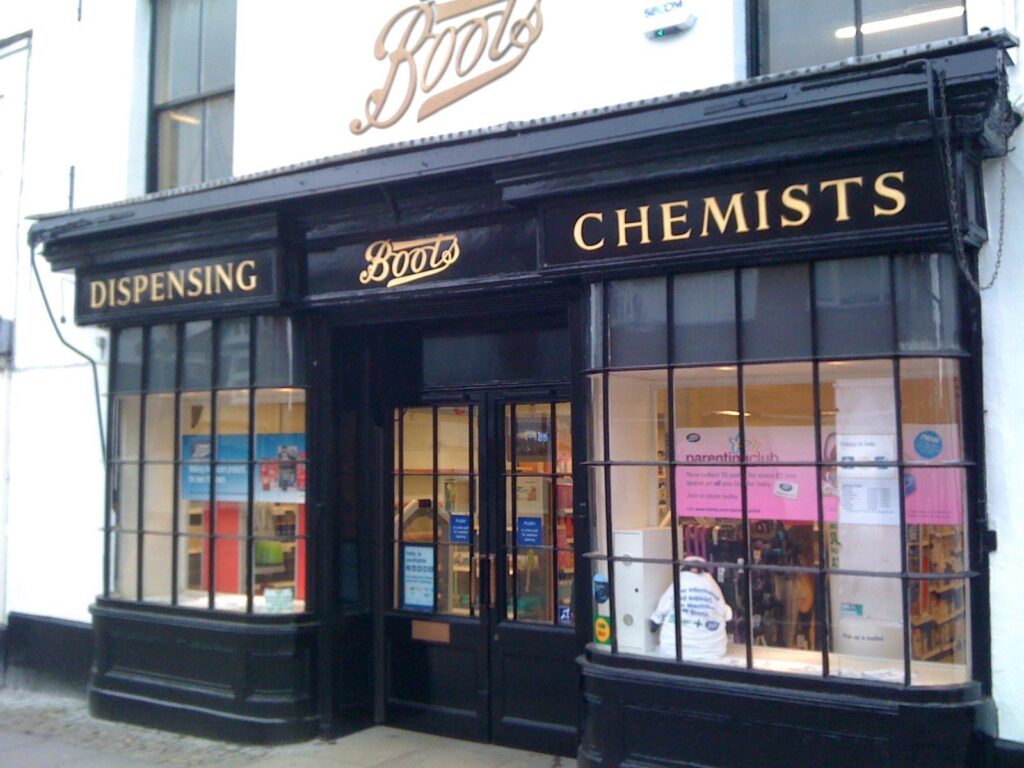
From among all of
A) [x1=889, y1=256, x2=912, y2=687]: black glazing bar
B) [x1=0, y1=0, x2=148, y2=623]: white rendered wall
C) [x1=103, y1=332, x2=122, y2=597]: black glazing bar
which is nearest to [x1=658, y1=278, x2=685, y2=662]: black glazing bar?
[x1=889, y1=256, x2=912, y2=687]: black glazing bar

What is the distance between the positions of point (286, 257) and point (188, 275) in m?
0.98

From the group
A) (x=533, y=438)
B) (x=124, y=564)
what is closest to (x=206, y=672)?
(x=124, y=564)

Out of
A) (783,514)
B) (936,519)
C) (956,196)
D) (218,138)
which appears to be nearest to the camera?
(956,196)

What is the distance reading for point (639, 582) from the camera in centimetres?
612

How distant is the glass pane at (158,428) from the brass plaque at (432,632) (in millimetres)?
2511

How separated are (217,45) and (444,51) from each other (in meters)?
2.55

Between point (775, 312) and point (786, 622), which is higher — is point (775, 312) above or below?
above

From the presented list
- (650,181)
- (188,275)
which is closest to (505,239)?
(650,181)

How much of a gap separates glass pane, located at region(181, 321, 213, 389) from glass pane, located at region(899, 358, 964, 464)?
519 cm

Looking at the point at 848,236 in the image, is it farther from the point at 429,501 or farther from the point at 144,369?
the point at 144,369

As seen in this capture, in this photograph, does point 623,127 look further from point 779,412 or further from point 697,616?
point 697,616

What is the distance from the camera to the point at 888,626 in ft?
17.6

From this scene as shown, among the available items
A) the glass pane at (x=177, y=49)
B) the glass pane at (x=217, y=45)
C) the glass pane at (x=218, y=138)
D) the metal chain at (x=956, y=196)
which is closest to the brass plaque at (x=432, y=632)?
the glass pane at (x=218, y=138)

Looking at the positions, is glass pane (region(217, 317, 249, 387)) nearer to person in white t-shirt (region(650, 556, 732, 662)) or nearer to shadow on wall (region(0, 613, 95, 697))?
shadow on wall (region(0, 613, 95, 697))
